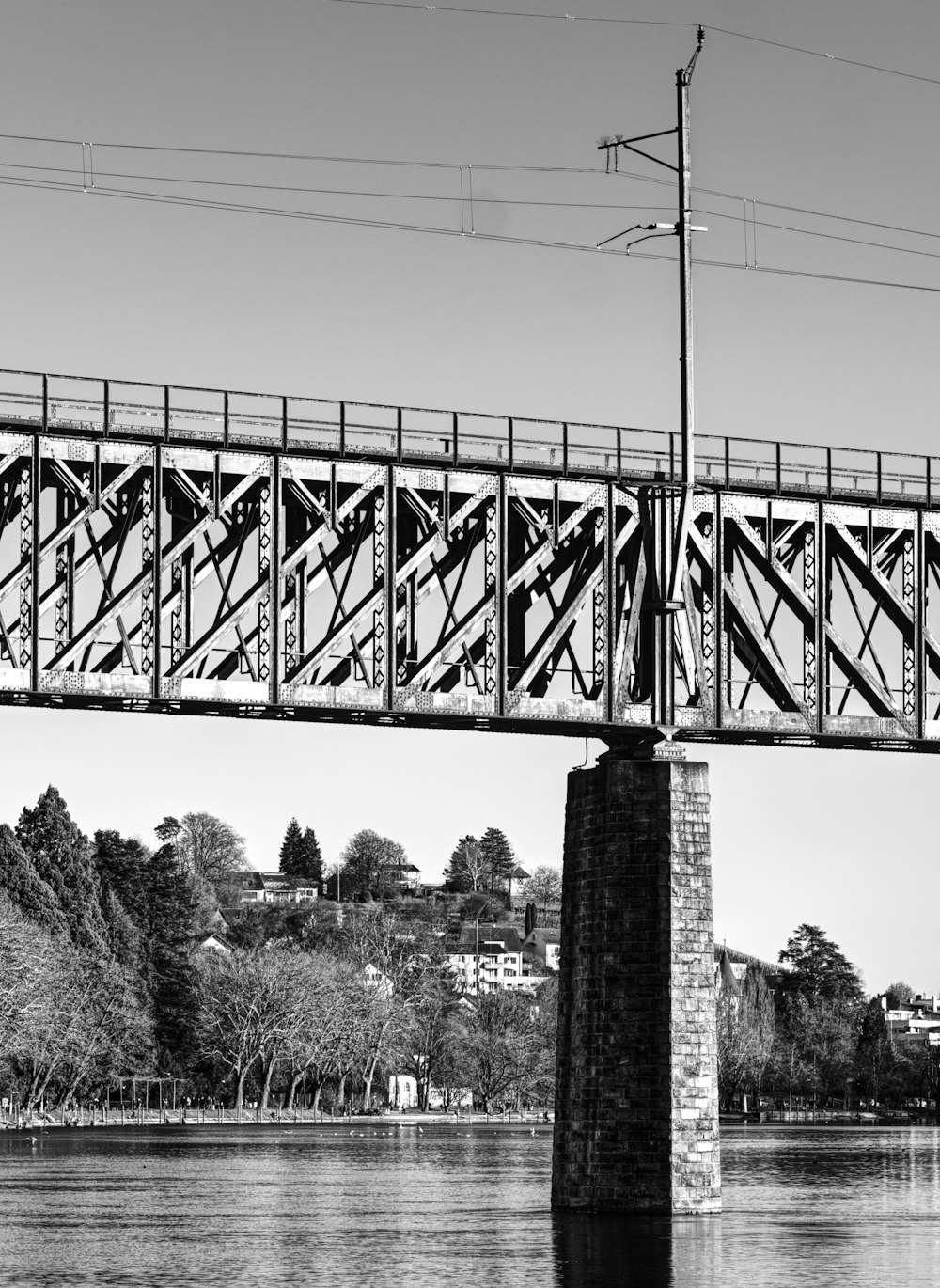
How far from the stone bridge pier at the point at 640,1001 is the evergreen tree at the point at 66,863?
10942 cm

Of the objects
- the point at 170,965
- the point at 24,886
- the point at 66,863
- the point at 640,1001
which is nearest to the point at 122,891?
the point at 170,965

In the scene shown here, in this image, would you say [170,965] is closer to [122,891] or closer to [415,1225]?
[122,891]

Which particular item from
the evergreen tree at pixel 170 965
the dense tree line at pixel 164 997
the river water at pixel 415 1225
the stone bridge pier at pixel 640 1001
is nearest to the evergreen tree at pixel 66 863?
the dense tree line at pixel 164 997

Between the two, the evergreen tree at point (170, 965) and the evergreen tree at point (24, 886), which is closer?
the evergreen tree at point (24, 886)

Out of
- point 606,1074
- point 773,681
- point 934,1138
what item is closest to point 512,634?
point 773,681

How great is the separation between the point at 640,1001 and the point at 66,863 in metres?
115

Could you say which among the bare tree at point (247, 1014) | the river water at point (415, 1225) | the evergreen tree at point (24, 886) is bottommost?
the river water at point (415, 1225)

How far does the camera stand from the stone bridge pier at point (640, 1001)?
2042 inches

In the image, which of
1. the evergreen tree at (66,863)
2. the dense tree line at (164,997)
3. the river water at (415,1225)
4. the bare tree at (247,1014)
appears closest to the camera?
the river water at (415,1225)

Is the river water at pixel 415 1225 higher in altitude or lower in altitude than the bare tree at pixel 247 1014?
lower

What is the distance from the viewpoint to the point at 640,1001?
52.2m

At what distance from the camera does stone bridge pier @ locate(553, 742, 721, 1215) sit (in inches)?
2042

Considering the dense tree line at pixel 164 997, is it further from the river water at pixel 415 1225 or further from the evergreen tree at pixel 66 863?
the river water at pixel 415 1225

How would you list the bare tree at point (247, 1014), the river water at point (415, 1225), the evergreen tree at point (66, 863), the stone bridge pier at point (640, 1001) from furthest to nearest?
1. the bare tree at point (247, 1014)
2. the evergreen tree at point (66, 863)
3. the stone bridge pier at point (640, 1001)
4. the river water at point (415, 1225)
